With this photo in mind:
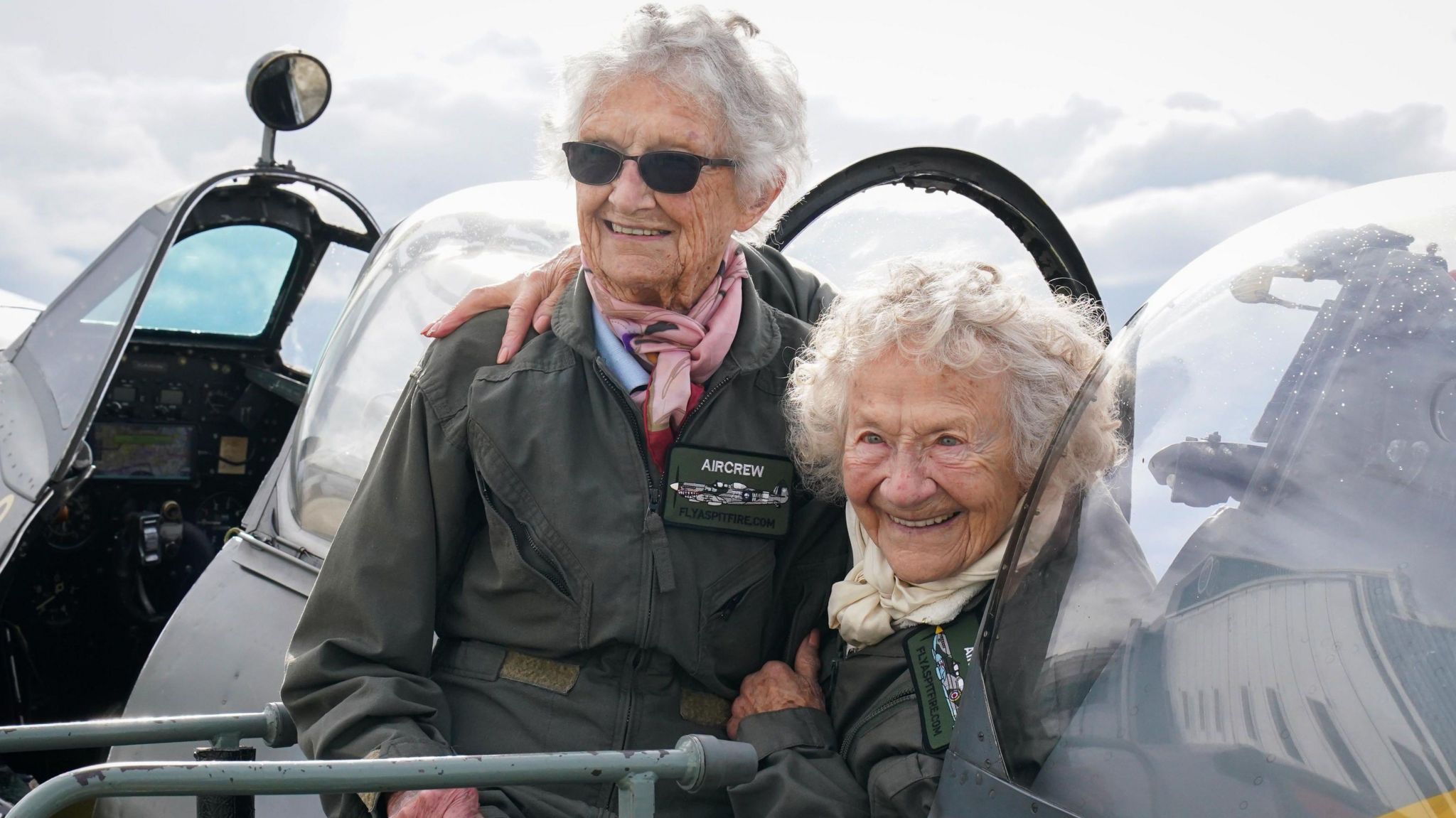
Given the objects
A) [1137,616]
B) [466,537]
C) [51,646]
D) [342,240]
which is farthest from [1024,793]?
[342,240]

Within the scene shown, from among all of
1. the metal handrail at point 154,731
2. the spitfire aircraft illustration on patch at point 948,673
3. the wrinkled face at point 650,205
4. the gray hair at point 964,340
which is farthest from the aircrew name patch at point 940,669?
the metal handrail at point 154,731

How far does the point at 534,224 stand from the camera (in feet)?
11.5

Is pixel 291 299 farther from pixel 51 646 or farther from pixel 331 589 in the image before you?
pixel 331 589

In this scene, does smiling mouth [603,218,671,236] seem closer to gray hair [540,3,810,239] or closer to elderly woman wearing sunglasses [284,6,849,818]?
elderly woman wearing sunglasses [284,6,849,818]

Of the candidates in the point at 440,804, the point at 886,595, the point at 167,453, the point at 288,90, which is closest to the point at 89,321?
the point at 288,90

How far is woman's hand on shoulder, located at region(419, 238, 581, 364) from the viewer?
7.69 feet

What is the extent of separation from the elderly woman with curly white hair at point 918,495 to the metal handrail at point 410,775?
0.32 m

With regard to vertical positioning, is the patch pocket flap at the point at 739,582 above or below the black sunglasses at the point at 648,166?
below

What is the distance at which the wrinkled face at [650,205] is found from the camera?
2295 millimetres

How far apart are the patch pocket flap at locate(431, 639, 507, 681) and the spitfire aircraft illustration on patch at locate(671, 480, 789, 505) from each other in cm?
42

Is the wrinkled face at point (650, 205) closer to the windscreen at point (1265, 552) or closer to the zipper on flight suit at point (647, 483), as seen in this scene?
the zipper on flight suit at point (647, 483)

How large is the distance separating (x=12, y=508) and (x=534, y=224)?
6.83 ft

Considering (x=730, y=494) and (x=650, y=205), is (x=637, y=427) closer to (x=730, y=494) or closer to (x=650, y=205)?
(x=730, y=494)

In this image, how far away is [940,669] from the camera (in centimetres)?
192
